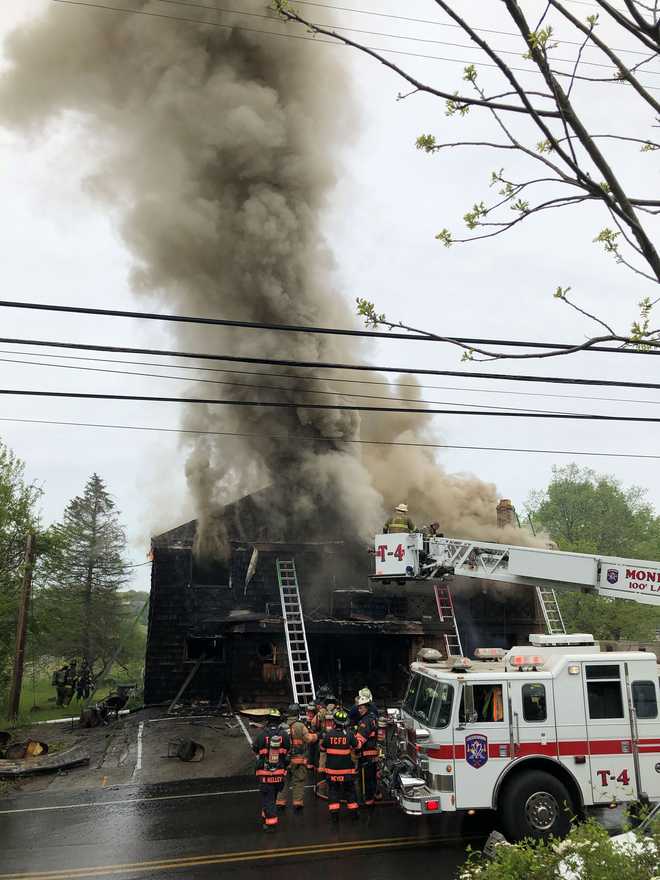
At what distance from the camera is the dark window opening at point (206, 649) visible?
1641 centimetres

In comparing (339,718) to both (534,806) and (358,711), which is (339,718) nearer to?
(358,711)

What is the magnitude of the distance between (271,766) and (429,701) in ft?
7.05

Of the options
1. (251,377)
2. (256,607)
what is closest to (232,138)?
(251,377)

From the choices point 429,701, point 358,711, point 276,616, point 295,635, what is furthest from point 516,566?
point 276,616

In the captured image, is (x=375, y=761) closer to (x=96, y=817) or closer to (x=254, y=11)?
(x=96, y=817)

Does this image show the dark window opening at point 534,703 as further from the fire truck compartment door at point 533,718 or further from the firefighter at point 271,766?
the firefighter at point 271,766

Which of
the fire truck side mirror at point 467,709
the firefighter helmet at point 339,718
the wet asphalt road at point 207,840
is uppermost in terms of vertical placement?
the fire truck side mirror at point 467,709

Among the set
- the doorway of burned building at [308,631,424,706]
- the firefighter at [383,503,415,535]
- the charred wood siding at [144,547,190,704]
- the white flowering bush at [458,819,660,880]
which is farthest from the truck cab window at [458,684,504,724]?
the charred wood siding at [144,547,190,704]

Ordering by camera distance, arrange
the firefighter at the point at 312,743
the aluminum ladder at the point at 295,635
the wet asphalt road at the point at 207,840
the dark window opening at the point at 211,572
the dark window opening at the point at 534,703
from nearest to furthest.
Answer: the wet asphalt road at the point at 207,840 → the dark window opening at the point at 534,703 → the firefighter at the point at 312,743 → the aluminum ladder at the point at 295,635 → the dark window opening at the point at 211,572

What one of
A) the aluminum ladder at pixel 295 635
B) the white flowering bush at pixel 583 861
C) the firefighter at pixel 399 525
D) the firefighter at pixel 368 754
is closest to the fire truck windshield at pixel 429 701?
the firefighter at pixel 368 754

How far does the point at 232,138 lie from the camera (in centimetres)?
2141

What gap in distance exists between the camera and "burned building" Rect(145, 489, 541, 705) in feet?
50.7

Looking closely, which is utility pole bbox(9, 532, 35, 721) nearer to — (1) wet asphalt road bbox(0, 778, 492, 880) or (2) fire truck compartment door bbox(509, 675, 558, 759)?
(1) wet asphalt road bbox(0, 778, 492, 880)

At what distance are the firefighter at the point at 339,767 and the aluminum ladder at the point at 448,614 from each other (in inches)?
293
